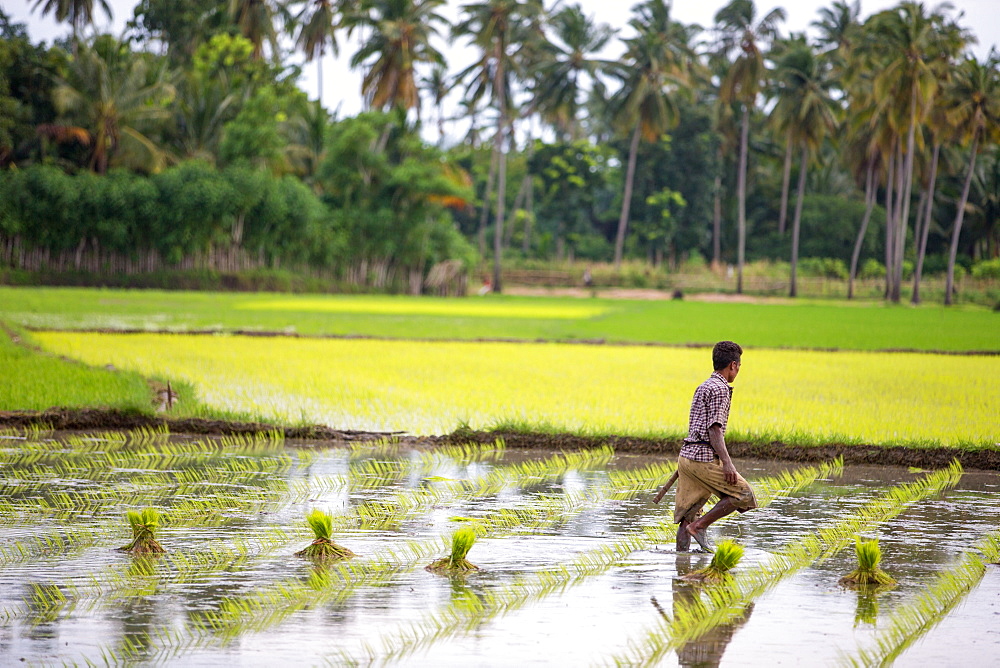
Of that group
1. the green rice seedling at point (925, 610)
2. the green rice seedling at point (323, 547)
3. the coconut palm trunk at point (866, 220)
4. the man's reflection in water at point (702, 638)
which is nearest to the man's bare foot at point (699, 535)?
the man's reflection in water at point (702, 638)

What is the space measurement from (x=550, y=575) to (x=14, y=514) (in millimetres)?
3018

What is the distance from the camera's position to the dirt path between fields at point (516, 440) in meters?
8.81

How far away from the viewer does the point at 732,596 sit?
502cm

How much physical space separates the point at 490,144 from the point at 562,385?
5485 centimetres

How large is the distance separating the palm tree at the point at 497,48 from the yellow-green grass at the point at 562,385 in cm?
3220

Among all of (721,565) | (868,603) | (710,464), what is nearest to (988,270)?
(710,464)

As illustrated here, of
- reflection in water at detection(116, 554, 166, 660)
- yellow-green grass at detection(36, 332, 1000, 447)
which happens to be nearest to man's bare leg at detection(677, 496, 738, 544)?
reflection in water at detection(116, 554, 166, 660)

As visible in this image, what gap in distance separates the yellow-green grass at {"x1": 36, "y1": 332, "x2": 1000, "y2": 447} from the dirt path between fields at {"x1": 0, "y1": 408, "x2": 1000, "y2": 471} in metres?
0.18

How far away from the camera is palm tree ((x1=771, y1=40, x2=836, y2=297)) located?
53156 millimetres

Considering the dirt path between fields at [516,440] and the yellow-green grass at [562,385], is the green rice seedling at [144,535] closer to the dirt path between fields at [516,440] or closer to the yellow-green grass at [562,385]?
the dirt path between fields at [516,440]

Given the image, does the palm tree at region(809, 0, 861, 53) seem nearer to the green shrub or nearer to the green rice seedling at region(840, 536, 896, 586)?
the green shrub

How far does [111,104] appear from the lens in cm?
4244

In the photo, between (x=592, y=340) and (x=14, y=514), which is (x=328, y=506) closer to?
(x=14, y=514)

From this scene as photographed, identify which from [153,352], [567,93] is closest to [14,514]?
[153,352]
